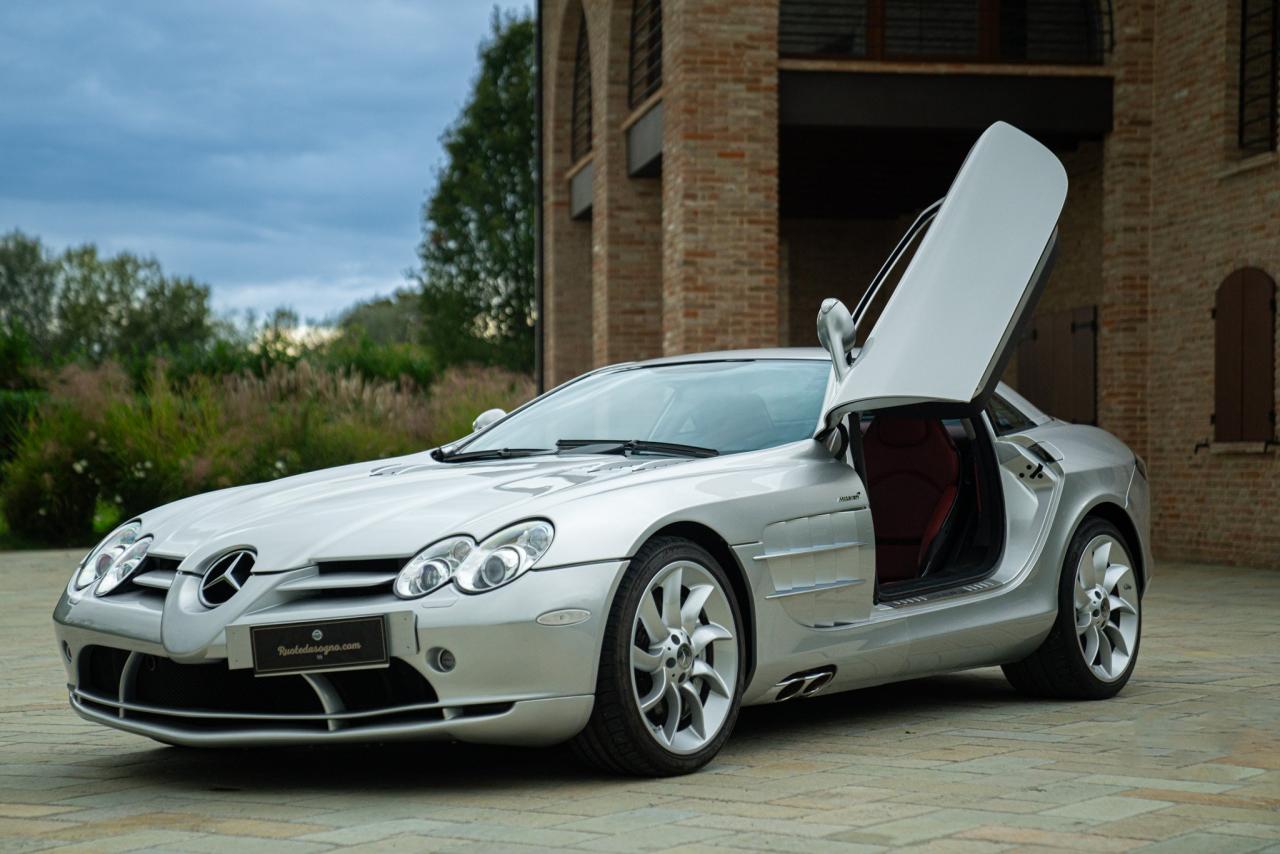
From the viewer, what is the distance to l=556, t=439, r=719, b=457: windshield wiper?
219 inches

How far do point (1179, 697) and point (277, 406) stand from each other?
13.4 meters

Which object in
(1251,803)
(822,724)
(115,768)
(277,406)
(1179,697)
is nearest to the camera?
(1251,803)

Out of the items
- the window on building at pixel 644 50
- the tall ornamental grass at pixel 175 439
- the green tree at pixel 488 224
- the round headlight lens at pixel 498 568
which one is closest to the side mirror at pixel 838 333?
the round headlight lens at pixel 498 568

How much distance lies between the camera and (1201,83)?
15.5m

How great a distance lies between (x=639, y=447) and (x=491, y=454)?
2.11ft

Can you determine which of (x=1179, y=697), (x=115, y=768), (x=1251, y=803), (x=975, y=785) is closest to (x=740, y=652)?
(x=975, y=785)

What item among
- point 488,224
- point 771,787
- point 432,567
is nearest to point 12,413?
point 432,567

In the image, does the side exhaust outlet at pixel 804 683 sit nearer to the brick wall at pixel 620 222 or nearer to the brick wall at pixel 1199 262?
the brick wall at pixel 1199 262

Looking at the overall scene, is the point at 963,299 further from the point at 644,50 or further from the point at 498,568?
the point at 644,50

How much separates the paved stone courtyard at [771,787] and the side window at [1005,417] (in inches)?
42.7

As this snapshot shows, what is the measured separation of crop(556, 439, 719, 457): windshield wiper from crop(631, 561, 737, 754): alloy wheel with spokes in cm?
67

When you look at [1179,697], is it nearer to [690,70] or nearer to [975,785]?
[975,785]

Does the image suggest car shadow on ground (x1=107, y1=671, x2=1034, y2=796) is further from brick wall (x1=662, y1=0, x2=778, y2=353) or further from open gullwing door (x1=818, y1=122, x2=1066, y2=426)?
brick wall (x1=662, y1=0, x2=778, y2=353)

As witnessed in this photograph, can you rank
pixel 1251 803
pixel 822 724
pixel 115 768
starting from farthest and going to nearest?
1. pixel 822 724
2. pixel 115 768
3. pixel 1251 803
